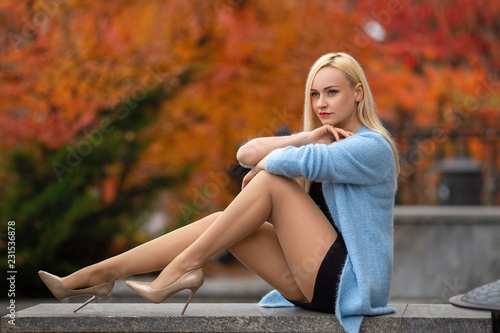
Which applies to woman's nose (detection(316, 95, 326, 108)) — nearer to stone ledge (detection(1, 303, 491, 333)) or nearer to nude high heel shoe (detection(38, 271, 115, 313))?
stone ledge (detection(1, 303, 491, 333))

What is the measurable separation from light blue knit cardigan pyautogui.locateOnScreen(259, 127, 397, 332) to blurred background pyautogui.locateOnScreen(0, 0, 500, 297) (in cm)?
384

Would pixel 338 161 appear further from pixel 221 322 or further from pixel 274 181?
pixel 221 322

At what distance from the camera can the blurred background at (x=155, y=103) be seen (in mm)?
7695

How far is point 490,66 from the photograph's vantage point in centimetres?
1084

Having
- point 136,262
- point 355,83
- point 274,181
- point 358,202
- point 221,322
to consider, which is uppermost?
point 355,83

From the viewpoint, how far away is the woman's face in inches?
146

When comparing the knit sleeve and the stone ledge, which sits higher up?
the knit sleeve

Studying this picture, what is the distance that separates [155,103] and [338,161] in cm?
514

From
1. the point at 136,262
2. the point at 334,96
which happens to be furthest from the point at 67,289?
the point at 334,96

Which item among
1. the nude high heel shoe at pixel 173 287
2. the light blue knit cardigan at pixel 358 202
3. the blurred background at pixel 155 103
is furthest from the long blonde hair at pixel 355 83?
the blurred background at pixel 155 103

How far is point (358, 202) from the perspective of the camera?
3.54 metres

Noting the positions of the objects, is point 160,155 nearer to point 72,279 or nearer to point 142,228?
point 142,228

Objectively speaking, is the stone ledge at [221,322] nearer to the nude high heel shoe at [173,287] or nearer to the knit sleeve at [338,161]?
the nude high heel shoe at [173,287]

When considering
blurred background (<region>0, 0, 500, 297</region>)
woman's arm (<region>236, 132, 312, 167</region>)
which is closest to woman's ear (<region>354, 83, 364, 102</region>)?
woman's arm (<region>236, 132, 312, 167</region>)
